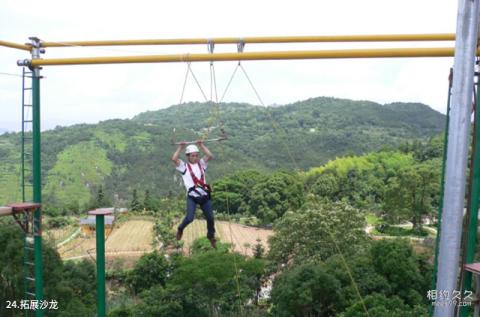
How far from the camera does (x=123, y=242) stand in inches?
1182

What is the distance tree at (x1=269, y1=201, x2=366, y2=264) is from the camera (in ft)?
58.3

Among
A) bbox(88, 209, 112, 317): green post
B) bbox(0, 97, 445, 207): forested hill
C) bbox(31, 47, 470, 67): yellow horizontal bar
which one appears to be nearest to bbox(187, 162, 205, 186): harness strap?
bbox(31, 47, 470, 67): yellow horizontal bar

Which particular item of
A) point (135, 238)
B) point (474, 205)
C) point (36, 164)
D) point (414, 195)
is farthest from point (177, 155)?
point (414, 195)

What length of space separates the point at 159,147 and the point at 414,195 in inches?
1083

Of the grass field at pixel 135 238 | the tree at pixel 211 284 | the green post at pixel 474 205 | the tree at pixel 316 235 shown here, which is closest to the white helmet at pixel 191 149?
the green post at pixel 474 205

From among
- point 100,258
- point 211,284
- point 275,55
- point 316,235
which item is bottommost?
point 211,284

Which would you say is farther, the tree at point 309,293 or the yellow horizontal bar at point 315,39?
the tree at point 309,293

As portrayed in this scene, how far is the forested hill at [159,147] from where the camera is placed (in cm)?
4125

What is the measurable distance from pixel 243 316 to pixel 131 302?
202 inches

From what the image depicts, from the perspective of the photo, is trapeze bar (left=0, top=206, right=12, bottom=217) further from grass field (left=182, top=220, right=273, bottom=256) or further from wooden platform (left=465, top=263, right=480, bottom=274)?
grass field (left=182, top=220, right=273, bottom=256)

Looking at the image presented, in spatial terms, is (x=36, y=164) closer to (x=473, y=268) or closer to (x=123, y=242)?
(x=473, y=268)

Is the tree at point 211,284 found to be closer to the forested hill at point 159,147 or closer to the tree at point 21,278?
the tree at point 21,278

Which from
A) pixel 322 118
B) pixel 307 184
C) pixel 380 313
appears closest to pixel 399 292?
pixel 380 313

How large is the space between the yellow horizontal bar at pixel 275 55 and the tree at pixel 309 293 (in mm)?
9456
